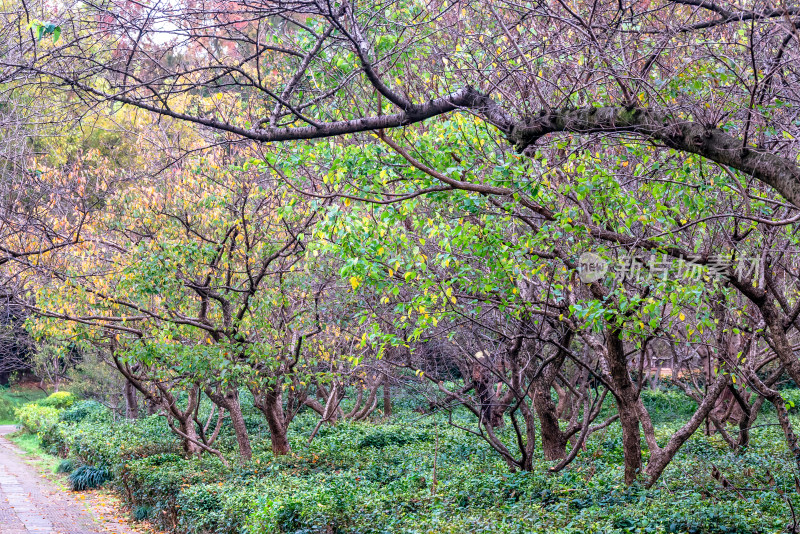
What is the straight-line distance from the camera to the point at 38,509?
38.6 feet

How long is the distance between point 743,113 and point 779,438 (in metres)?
9.92

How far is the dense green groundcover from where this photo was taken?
5.66 meters

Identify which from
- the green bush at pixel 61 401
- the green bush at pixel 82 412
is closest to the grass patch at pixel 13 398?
the green bush at pixel 61 401

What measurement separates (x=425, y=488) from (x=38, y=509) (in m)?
7.81

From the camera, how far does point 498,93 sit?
5.89 metres

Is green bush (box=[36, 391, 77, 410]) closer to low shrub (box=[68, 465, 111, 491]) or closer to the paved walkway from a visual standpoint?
the paved walkway

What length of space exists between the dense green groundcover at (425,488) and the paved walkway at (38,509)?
773 millimetres

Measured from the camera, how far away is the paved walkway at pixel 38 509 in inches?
400

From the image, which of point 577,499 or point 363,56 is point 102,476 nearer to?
point 577,499

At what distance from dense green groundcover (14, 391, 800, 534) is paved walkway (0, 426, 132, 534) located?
773 millimetres

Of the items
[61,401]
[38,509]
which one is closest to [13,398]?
[61,401]

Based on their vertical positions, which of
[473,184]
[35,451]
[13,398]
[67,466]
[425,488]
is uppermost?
[473,184]

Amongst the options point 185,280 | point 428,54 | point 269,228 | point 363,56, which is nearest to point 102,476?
point 185,280

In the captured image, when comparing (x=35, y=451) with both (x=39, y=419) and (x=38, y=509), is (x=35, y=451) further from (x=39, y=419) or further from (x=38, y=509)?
(x=38, y=509)
